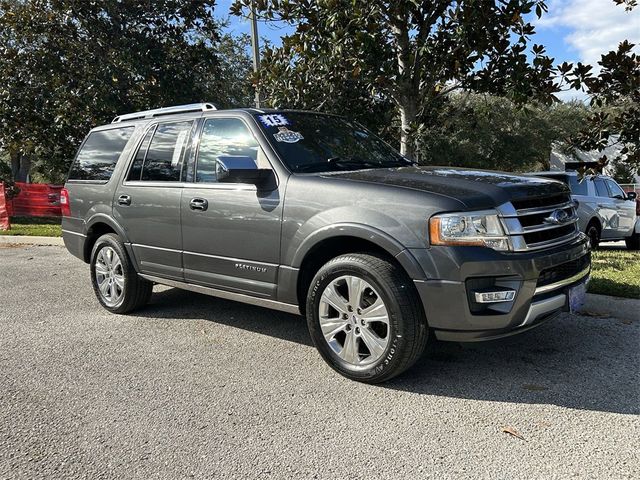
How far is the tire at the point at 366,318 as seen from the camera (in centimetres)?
340

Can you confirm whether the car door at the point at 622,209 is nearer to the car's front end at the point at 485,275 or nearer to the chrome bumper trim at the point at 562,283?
the chrome bumper trim at the point at 562,283

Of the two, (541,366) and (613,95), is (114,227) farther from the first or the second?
(613,95)

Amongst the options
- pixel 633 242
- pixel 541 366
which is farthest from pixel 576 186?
pixel 541 366

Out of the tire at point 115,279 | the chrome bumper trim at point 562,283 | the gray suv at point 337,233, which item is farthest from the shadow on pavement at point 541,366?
the tire at point 115,279

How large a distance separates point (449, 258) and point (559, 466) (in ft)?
3.97

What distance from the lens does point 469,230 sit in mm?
3271

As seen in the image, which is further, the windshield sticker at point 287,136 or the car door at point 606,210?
the car door at point 606,210

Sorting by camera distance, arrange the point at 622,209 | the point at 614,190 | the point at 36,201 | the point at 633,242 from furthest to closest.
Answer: the point at 36,201, the point at 633,242, the point at 614,190, the point at 622,209

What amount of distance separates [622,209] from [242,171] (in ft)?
30.3

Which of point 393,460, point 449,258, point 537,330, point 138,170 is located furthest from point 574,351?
point 138,170

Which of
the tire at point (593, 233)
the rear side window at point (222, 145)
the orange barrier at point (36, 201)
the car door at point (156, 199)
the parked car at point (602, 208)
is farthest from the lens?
the orange barrier at point (36, 201)

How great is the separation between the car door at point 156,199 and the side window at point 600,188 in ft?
27.4

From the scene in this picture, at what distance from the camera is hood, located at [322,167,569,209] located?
11.0 feet

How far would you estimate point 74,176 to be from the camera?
6.14 meters
